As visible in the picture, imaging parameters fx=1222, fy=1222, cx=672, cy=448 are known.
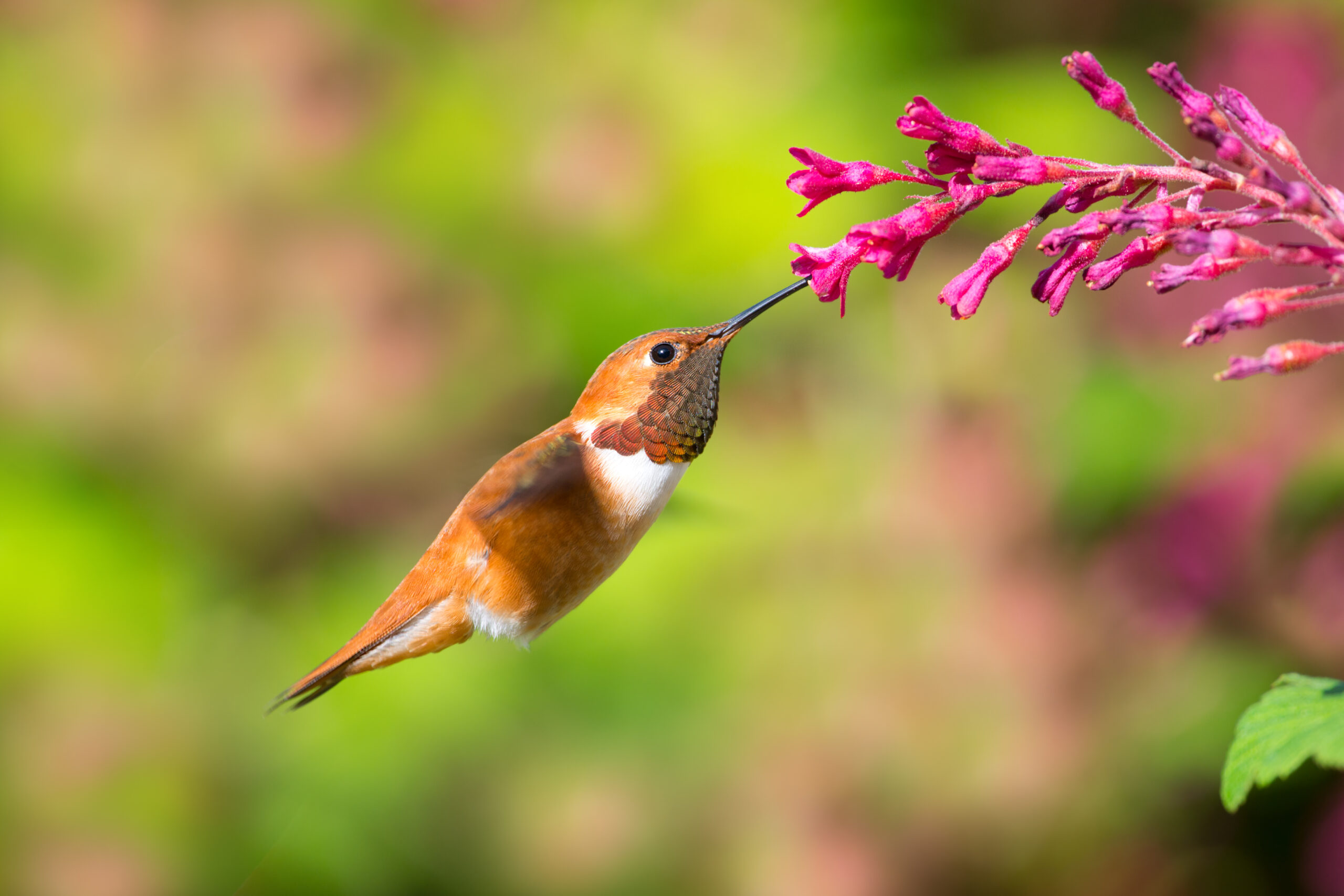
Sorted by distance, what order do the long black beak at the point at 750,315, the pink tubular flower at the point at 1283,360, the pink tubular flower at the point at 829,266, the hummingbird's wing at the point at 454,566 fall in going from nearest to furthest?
1. the pink tubular flower at the point at 1283,360
2. the pink tubular flower at the point at 829,266
3. the long black beak at the point at 750,315
4. the hummingbird's wing at the point at 454,566

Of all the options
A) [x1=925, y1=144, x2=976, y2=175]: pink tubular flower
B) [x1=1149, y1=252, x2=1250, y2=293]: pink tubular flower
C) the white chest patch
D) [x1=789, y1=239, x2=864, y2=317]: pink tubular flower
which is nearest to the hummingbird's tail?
the white chest patch

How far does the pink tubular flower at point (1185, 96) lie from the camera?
0.90m

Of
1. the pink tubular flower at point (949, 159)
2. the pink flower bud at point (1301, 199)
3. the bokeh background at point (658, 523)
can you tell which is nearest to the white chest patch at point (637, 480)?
the pink tubular flower at point (949, 159)

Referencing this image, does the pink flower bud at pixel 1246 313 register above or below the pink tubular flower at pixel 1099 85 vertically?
below

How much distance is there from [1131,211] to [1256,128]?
19 cm

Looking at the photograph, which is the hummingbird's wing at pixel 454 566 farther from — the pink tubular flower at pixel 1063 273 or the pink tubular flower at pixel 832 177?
the pink tubular flower at pixel 1063 273

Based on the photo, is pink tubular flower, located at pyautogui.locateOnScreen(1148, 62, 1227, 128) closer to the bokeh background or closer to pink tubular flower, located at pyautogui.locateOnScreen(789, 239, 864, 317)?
pink tubular flower, located at pyautogui.locateOnScreen(789, 239, 864, 317)

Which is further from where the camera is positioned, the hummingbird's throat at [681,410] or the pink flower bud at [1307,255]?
the hummingbird's throat at [681,410]

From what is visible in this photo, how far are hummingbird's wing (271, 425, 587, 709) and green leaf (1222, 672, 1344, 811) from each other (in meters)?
0.66

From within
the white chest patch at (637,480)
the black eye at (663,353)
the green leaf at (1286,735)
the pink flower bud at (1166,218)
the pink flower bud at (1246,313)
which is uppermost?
the black eye at (663,353)

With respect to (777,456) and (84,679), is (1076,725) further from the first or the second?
(84,679)

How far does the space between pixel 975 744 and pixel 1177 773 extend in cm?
39

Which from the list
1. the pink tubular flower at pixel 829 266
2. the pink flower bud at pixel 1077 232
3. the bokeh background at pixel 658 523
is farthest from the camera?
the bokeh background at pixel 658 523

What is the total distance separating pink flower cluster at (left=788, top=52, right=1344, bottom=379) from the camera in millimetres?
857
